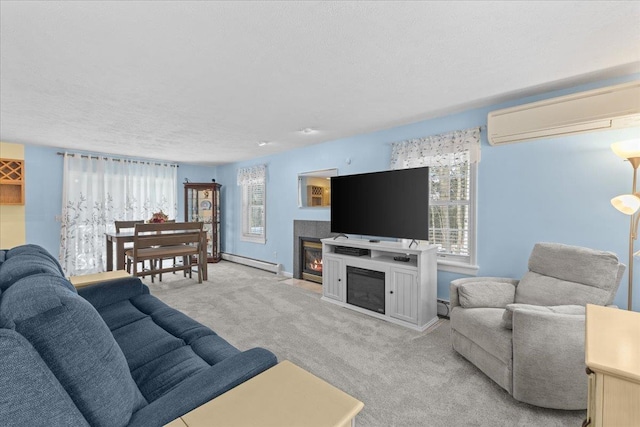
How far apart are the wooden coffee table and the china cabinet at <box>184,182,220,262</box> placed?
590 cm

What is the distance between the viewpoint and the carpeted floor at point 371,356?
1.72 meters

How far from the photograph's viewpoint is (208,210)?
6535 millimetres

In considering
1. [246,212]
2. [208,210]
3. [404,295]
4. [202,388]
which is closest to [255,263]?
[246,212]

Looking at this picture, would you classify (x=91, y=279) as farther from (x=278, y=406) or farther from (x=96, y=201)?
(x=96, y=201)

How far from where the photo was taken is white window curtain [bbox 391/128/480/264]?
305 cm

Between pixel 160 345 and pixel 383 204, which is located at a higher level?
pixel 383 204

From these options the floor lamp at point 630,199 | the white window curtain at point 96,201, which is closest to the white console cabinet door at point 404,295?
the floor lamp at point 630,199

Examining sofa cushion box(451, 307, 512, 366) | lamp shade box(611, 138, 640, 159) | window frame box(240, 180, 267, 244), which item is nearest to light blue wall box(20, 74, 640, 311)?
lamp shade box(611, 138, 640, 159)

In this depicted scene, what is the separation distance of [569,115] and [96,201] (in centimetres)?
690

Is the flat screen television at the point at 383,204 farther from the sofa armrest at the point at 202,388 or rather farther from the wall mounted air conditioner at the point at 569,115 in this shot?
the sofa armrest at the point at 202,388

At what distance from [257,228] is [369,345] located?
4.05 meters

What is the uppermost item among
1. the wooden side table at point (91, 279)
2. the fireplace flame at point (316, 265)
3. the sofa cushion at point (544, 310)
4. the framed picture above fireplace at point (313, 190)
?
the framed picture above fireplace at point (313, 190)

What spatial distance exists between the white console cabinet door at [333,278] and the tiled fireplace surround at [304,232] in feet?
2.17

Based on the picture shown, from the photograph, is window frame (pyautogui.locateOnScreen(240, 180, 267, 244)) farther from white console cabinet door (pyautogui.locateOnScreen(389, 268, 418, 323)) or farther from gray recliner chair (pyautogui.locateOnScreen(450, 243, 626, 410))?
gray recliner chair (pyautogui.locateOnScreen(450, 243, 626, 410))
